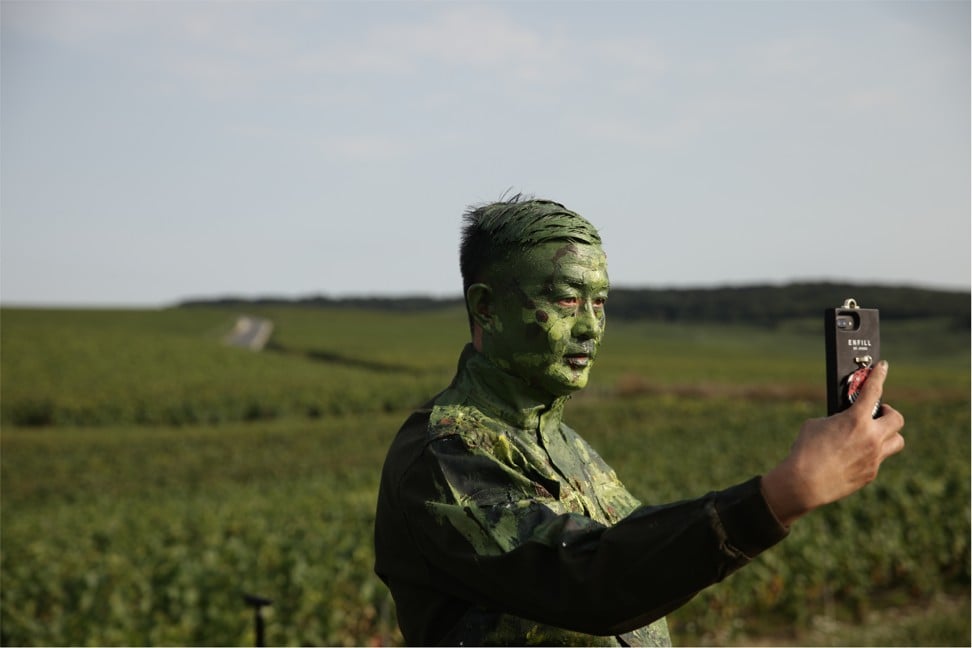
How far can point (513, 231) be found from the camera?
242cm

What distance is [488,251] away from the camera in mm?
2477

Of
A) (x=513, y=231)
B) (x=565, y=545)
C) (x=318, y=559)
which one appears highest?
(x=513, y=231)

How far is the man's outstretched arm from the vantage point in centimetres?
184

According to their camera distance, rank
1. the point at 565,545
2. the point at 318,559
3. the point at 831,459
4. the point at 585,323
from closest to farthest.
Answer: the point at 831,459 < the point at 565,545 < the point at 585,323 < the point at 318,559

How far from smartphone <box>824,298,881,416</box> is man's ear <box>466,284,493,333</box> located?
80 cm

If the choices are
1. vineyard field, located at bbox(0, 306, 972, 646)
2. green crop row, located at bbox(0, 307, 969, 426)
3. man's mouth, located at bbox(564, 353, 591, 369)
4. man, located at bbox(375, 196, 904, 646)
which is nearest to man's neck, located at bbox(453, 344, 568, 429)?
man, located at bbox(375, 196, 904, 646)

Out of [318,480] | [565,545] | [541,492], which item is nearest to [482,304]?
[541,492]

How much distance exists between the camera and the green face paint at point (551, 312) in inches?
94.0

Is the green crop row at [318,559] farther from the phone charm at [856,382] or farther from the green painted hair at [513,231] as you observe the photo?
the phone charm at [856,382]

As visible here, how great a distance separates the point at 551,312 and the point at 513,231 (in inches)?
8.5

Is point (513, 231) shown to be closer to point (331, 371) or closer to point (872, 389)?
point (872, 389)

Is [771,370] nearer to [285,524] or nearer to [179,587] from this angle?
[285,524]

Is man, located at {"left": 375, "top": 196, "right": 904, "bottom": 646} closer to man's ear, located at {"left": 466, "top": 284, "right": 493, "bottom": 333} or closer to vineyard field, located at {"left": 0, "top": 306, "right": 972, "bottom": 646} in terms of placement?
man's ear, located at {"left": 466, "top": 284, "right": 493, "bottom": 333}

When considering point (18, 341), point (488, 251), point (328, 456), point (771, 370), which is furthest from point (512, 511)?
point (18, 341)
